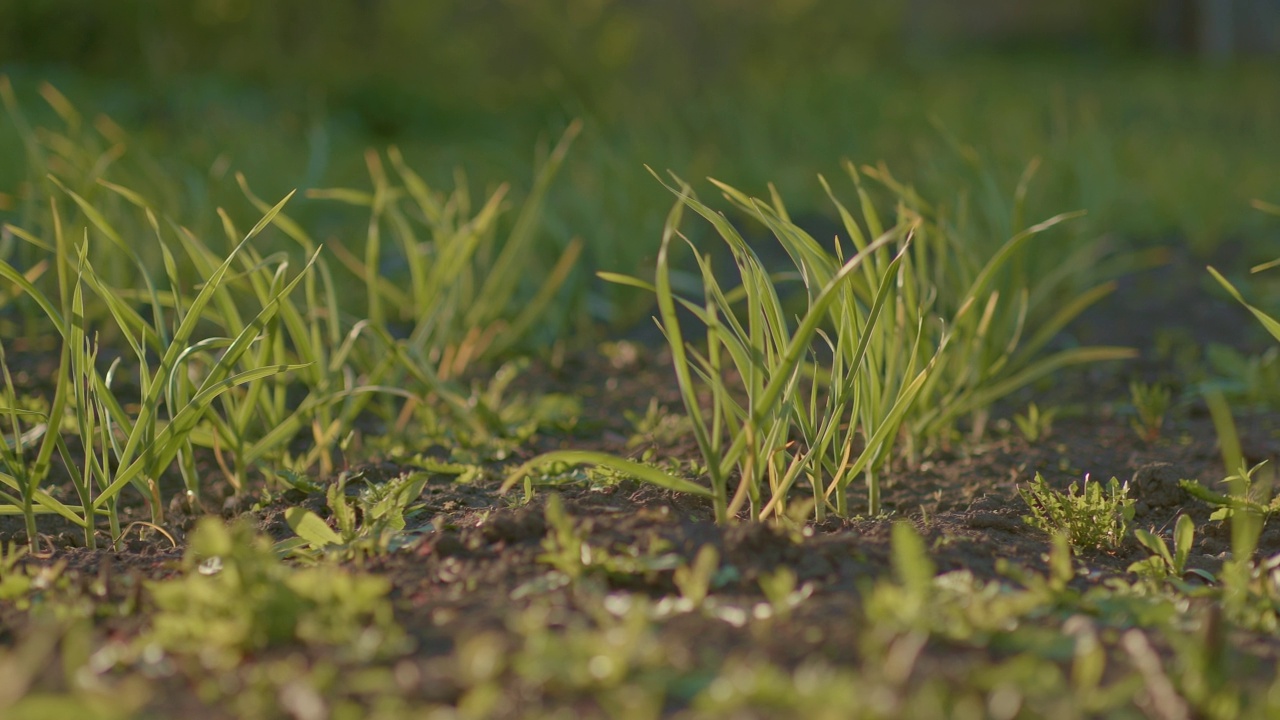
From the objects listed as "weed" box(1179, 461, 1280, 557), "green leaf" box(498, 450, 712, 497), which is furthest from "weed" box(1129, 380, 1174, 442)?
"green leaf" box(498, 450, 712, 497)

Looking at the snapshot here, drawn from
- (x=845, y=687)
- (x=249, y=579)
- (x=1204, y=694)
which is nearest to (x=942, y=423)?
(x=1204, y=694)

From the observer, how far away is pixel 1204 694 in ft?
3.51

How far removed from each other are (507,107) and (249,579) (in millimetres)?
6306

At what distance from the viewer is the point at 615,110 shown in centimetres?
677

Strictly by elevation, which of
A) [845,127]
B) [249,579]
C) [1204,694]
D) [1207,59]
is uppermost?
[249,579]

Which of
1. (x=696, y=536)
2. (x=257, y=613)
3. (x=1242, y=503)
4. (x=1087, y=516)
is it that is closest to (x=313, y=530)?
(x=257, y=613)

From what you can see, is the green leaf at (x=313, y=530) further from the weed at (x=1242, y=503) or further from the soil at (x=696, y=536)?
the weed at (x=1242, y=503)

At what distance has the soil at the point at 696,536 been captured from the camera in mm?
1190

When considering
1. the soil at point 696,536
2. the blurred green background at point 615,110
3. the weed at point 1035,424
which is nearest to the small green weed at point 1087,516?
Answer: the soil at point 696,536

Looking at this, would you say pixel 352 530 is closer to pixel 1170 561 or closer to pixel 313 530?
pixel 313 530

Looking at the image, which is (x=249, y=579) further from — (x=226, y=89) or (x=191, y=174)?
(x=226, y=89)

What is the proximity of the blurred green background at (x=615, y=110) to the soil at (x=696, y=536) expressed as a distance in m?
0.64

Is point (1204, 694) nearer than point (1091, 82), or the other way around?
point (1204, 694)

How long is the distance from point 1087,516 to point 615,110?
5.45m
